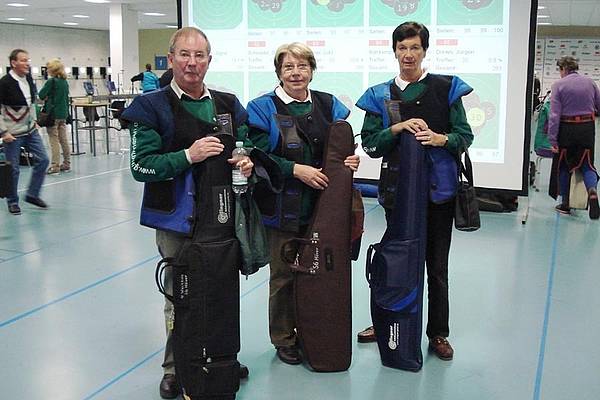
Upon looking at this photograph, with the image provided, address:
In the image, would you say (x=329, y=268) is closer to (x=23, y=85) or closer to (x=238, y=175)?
(x=238, y=175)

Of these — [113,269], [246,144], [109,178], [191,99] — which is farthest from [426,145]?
[109,178]

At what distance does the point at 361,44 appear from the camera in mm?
6441

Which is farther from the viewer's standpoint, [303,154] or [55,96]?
[55,96]

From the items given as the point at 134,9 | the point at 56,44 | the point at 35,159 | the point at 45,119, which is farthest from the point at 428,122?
the point at 56,44

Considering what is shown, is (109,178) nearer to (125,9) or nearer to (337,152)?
(337,152)

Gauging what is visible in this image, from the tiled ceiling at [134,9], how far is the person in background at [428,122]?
37.2 feet

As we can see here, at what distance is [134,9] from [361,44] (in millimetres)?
11302

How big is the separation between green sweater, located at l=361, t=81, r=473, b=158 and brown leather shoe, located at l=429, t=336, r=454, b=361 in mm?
917

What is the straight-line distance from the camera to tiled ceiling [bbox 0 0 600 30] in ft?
46.5

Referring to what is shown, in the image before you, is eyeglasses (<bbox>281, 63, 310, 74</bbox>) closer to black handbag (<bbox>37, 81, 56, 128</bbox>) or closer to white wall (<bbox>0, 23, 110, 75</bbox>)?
black handbag (<bbox>37, 81, 56, 128</bbox>)

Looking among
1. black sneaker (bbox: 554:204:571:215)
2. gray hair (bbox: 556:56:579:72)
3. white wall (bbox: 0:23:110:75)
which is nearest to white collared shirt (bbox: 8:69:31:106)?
gray hair (bbox: 556:56:579:72)

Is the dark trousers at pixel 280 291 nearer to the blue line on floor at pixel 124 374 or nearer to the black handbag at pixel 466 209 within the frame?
the blue line on floor at pixel 124 374

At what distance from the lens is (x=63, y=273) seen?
4312mm

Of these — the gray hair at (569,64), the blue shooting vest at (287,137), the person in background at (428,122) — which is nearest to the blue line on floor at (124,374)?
the blue shooting vest at (287,137)
